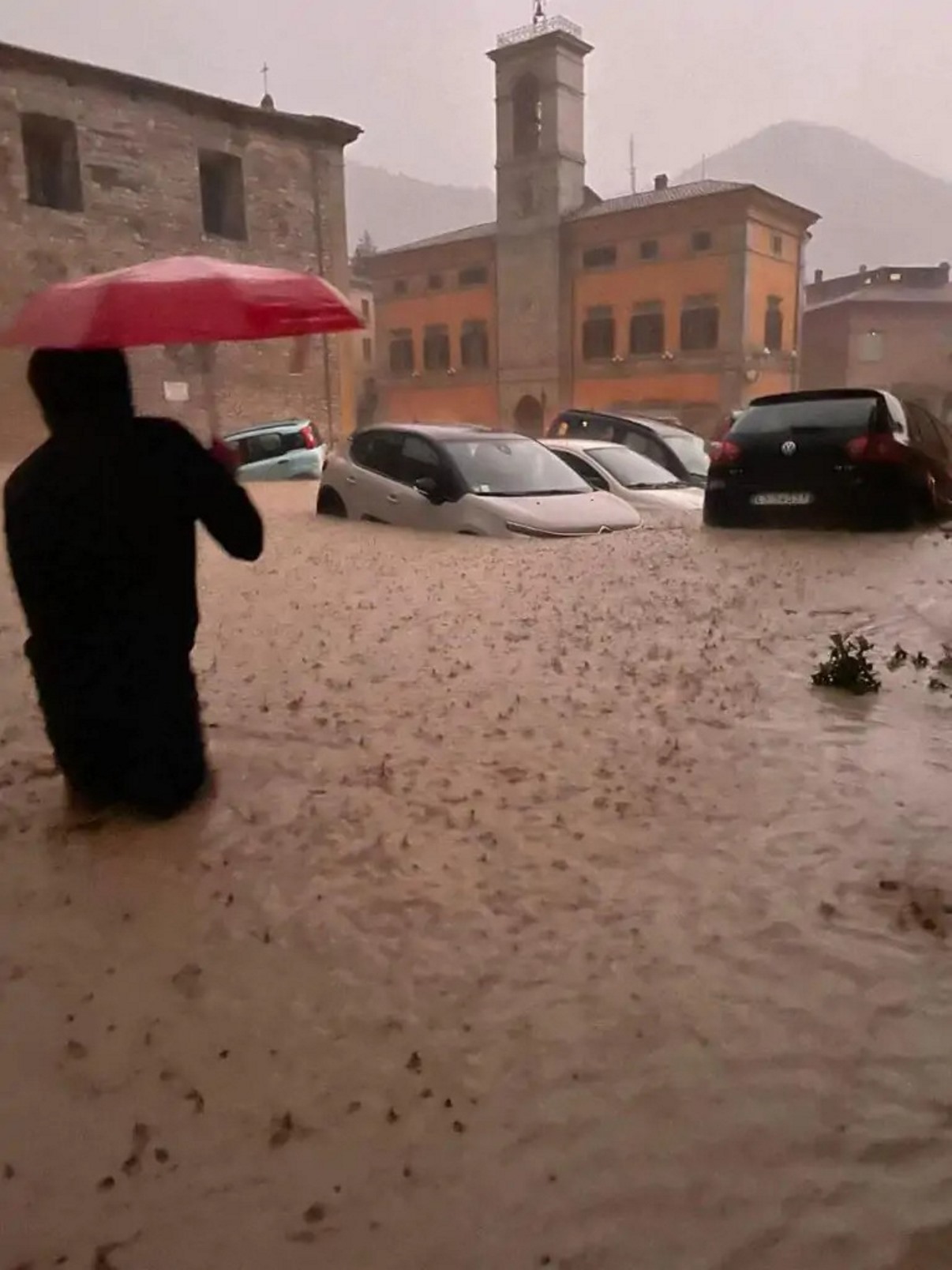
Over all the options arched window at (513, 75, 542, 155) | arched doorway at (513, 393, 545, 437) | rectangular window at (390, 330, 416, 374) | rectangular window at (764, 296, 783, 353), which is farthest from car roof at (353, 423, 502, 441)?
rectangular window at (390, 330, 416, 374)

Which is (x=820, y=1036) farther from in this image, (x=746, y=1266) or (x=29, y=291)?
(x=29, y=291)

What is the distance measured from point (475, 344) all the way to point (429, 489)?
26.7 m

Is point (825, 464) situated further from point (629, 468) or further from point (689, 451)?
point (689, 451)

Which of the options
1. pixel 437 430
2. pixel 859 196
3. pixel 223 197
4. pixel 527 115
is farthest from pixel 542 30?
pixel 859 196

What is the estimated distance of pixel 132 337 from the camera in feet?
9.77

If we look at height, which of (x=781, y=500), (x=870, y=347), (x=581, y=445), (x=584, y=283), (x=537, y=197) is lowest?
(x=781, y=500)

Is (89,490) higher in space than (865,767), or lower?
higher

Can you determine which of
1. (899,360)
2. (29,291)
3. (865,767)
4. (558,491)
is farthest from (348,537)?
(899,360)

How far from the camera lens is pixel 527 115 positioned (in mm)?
32188

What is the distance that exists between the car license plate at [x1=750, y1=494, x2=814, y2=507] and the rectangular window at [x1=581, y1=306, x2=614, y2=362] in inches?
960

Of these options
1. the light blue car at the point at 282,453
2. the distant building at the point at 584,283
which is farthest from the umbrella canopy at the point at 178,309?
the distant building at the point at 584,283

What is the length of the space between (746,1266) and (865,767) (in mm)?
2347

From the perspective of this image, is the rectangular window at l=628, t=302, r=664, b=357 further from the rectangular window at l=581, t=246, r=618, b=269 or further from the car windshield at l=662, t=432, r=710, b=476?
the car windshield at l=662, t=432, r=710, b=476

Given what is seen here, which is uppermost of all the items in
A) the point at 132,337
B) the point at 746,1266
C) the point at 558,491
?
the point at 132,337
